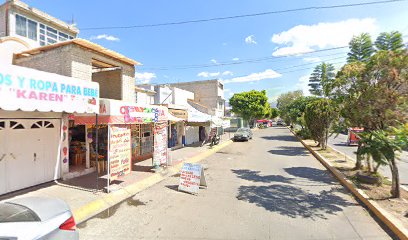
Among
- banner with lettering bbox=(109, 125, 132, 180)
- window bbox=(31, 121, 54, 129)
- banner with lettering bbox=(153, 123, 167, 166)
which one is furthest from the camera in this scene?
banner with lettering bbox=(153, 123, 167, 166)

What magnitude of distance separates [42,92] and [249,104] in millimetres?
42204

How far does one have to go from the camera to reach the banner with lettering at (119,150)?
7.46m

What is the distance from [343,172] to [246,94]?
126ft

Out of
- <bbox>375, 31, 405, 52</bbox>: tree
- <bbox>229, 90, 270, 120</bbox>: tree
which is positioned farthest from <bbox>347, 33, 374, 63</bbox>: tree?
<bbox>229, 90, 270, 120</bbox>: tree

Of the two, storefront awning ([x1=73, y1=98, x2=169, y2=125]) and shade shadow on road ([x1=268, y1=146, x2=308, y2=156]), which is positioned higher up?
storefront awning ([x1=73, y1=98, x2=169, y2=125])

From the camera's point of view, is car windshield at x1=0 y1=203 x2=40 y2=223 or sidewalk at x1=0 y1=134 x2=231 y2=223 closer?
car windshield at x1=0 y1=203 x2=40 y2=223

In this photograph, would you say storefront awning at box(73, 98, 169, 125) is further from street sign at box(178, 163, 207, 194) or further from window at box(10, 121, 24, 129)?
street sign at box(178, 163, 207, 194)

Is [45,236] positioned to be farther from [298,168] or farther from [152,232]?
[298,168]

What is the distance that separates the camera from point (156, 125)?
10297mm

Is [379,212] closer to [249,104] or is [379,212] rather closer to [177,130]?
[177,130]

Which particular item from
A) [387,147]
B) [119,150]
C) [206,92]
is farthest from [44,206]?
[206,92]

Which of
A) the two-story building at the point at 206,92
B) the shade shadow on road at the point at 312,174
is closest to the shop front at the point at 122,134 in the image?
the shade shadow on road at the point at 312,174

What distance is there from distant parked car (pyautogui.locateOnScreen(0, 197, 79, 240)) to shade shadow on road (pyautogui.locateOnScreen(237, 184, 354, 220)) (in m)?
4.95

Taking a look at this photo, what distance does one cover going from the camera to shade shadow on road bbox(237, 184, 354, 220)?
6.11m
